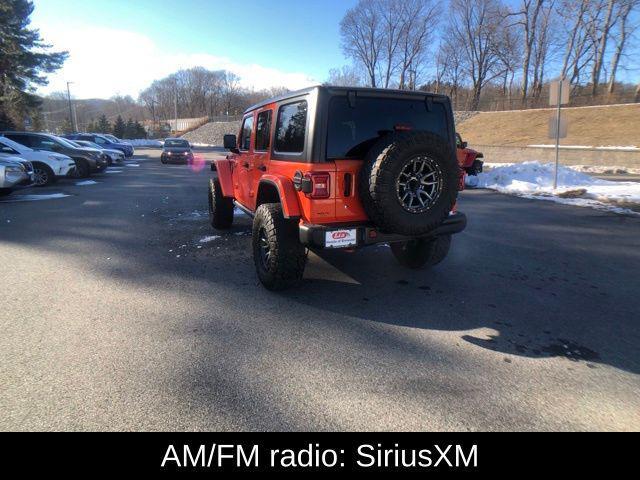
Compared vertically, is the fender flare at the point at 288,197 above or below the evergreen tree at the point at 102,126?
below

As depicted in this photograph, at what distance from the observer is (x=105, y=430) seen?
2287 mm

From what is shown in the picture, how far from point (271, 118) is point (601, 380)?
A: 4041mm

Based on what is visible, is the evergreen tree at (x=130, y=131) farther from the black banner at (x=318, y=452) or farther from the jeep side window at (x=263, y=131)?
the black banner at (x=318, y=452)

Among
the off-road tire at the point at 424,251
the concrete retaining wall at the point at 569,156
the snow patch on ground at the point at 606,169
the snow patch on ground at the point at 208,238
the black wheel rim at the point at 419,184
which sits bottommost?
the snow patch on ground at the point at 208,238

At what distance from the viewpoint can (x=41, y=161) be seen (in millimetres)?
13586

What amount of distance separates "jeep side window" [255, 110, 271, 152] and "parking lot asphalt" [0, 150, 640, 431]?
1.59 metres

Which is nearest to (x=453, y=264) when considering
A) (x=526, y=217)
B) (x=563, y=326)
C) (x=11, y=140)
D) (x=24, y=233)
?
(x=563, y=326)

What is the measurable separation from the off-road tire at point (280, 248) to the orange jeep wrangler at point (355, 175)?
0.03ft

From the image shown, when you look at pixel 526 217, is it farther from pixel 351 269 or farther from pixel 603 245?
pixel 351 269

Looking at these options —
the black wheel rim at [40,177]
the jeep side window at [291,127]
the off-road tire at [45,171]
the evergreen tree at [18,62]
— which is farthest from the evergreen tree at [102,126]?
the jeep side window at [291,127]

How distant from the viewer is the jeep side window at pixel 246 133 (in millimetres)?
5902

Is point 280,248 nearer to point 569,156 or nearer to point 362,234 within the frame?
point 362,234

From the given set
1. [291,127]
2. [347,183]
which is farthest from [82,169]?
[347,183]

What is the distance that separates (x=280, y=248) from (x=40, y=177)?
13.4 m
